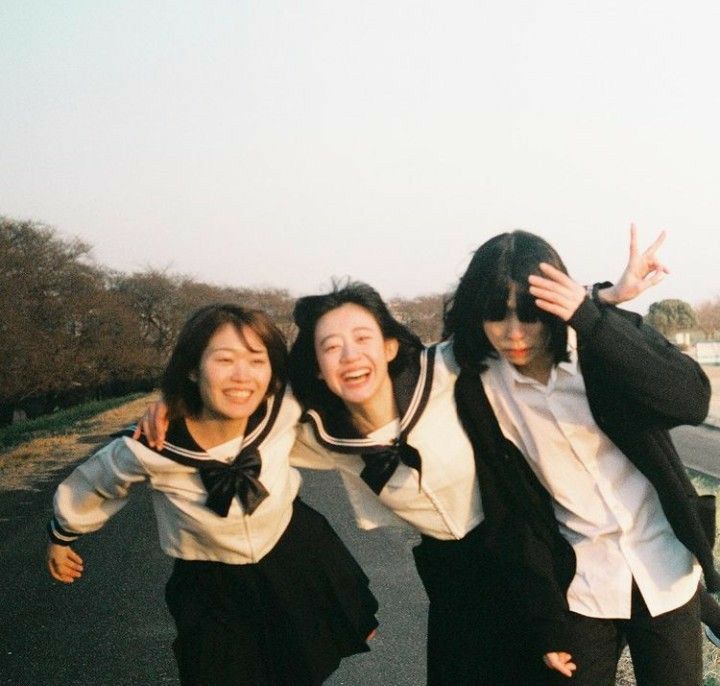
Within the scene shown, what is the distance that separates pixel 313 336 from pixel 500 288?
840mm

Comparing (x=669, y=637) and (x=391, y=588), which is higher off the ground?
(x=669, y=637)

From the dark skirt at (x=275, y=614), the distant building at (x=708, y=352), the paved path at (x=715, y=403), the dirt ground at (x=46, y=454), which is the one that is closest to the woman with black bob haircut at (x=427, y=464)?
the dark skirt at (x=275, y=614)

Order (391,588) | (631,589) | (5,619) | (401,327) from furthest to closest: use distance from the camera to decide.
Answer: (391,588), (5,619), (401,327), (631,589)

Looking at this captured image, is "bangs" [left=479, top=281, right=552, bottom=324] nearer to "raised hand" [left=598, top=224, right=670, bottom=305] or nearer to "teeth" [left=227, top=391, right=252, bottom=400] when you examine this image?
"raised hand" [left=598, top=224, right=670, bottom=305]

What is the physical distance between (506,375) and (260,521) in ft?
3.70

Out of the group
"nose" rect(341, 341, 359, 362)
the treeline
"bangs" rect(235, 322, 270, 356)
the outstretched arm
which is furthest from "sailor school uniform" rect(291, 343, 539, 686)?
the treeline

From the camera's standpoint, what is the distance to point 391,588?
4945mm

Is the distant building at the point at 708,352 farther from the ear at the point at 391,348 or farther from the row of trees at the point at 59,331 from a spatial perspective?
the ear at the point at 391,348

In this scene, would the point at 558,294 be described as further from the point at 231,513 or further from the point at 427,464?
the point at 231,513

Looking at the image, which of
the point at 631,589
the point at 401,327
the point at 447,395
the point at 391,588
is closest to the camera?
the point at 631,589

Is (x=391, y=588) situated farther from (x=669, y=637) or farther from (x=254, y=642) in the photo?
(x=669, y=637)

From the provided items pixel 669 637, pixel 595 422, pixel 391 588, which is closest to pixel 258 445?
pixel 595 422

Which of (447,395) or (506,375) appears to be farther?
(447,395)

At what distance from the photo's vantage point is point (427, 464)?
2.78 metres
